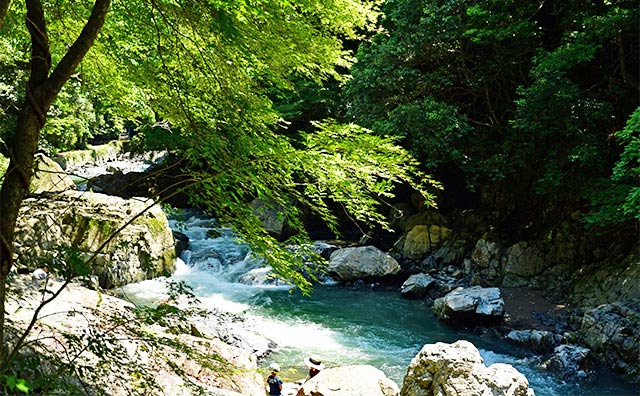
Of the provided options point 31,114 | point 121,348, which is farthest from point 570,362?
point 31,114

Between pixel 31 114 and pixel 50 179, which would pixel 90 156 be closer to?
pixel 50 179

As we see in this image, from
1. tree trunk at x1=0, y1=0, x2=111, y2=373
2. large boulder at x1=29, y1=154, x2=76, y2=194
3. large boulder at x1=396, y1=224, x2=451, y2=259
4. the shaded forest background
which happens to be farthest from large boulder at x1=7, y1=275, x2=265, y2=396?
large boulder at x1=396, y1=224, x2=451, y2=259

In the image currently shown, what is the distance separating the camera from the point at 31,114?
2.48 m

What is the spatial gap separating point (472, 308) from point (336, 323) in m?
3.11

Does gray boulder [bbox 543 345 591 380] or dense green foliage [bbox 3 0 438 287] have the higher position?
dense green foliage [bbox 3 0 438 287]

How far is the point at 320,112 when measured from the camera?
60.2 feet

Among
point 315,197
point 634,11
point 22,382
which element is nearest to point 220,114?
point 315,197

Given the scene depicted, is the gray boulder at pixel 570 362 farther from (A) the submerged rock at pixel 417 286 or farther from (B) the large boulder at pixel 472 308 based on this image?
(A) the submerged rock at pixel 417 286

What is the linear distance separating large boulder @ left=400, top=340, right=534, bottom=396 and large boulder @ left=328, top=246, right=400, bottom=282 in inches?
281

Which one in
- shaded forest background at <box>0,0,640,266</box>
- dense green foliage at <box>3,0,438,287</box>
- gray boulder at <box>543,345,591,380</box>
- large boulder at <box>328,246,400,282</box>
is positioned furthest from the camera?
large boulder at <box>328,246,400,282</box>

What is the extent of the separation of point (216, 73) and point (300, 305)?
9.83 metres

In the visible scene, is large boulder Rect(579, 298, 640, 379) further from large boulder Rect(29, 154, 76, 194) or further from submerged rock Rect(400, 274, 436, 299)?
large boulder Rect(29, 154, 76, 194)

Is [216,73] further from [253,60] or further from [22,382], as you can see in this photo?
[22,382]

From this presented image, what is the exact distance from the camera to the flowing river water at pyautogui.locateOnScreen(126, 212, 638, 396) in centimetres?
888
